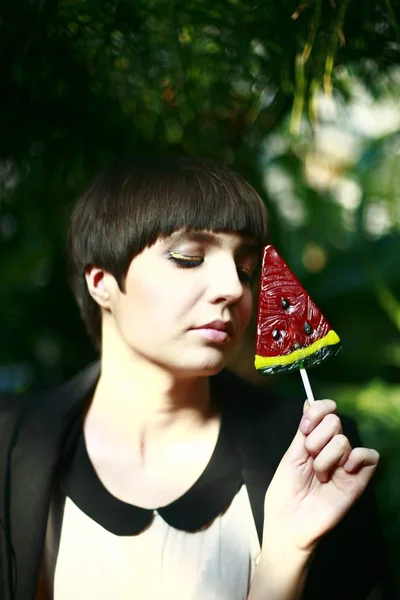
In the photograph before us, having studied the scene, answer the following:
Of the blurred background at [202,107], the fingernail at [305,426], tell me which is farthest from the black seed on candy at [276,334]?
the blurred background at [202,107]

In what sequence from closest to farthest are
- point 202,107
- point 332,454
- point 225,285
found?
point 332,454
point 225,285
point 202,107

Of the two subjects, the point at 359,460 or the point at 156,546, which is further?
the point at 156,546

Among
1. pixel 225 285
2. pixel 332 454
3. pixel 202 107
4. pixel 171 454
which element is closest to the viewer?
pixel 332 454

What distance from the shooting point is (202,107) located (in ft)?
5.18

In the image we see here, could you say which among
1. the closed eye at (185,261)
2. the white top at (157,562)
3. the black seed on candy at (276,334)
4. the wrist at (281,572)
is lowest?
the white top at (157,562)

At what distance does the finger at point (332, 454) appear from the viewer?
0.88 m

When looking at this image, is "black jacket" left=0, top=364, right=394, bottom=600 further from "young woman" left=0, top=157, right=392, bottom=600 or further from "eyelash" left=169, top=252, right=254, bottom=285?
"eyelash" left=169, top=252, right=254, bottom=285

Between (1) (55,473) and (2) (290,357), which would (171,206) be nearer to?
(2) (290,357)

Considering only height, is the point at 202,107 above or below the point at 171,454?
above

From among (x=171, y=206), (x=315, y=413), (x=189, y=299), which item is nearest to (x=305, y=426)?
(x=315, y=413)

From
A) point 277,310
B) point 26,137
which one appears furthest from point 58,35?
point 277,310

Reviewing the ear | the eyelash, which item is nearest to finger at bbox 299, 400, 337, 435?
the eyelash

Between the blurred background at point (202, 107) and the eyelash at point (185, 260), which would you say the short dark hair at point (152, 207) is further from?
the blurred background at point (202, 107)

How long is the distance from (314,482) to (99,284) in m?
0.43
